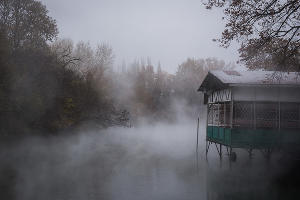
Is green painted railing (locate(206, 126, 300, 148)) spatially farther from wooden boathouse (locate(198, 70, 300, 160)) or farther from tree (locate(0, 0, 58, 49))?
tree (locate(0, 0, 58, 49))

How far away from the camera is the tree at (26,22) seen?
69.4ft

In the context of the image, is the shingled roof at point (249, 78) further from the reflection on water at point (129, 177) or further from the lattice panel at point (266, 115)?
the reflection on water at point (129, 177)

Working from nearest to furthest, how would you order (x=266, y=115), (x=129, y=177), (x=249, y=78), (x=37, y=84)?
(x=129, y=177) < (x=266, y=115) < (x=249, y=78) < (x=37, y=84)

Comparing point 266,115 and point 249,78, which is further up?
point 249,78

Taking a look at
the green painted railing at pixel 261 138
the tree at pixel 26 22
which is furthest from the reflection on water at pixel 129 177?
the tree at pixel 26 22

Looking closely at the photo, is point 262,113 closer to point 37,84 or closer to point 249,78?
point 249,78

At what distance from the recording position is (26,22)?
21859 mm

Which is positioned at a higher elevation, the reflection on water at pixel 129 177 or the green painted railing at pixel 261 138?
the green painted railing at pixel 261 138

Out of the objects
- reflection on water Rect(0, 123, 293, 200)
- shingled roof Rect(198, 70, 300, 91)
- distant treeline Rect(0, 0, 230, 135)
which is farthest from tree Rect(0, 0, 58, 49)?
shingled roof Rect(198, 70, 300, 91)

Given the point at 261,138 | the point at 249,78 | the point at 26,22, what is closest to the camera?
the point at 261,138

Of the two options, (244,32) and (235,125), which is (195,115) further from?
(244,32)

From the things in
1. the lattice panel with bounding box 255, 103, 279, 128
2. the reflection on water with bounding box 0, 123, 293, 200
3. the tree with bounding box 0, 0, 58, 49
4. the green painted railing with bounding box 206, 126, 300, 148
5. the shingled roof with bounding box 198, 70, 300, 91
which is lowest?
the reflection on water with bounding box 0, 123, 293, 200

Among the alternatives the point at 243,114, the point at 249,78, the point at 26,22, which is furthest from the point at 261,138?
the point at 26,22

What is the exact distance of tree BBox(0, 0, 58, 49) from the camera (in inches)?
833
